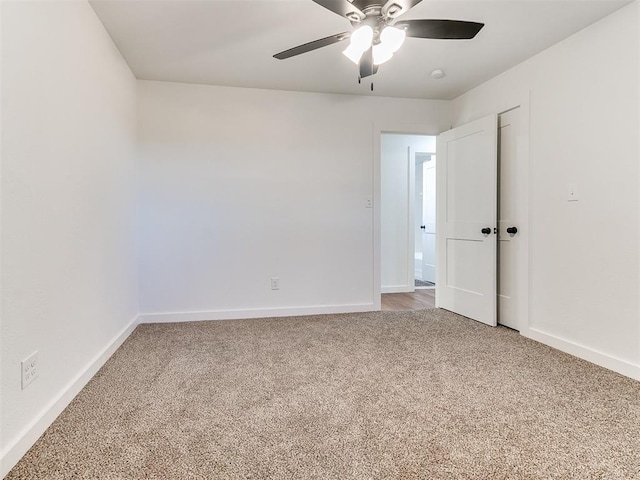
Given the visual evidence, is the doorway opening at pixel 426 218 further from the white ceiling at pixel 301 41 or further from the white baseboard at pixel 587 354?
the white baseboard at pixel 587 354

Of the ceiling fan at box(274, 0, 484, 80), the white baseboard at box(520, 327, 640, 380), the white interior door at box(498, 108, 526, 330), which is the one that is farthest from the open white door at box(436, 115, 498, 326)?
the ceiling fan at box(274, 0, 484, 80)

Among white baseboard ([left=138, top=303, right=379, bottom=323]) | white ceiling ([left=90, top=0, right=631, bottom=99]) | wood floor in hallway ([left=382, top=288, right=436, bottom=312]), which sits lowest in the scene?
wood floor in hallway ([left=382, top=288, right=436, bottom=312])

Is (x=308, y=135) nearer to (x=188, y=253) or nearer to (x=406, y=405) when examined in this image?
(x=188, y=253)

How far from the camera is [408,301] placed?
13.6 feet

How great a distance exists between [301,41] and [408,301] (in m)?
3.05

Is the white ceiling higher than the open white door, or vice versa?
the white ceiling

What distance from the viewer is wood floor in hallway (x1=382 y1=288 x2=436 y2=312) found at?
3809 millimetres

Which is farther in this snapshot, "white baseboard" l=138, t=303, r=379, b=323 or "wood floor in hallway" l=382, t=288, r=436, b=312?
"wood floor in hallway" l=382, t=288, r=436, b=312

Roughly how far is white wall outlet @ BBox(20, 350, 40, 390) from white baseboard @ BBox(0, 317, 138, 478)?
0.59ft

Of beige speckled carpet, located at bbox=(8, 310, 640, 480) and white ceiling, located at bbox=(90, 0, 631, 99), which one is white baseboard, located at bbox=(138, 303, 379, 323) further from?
white ceiling, located at bbox=(90, 0, 631, 99)

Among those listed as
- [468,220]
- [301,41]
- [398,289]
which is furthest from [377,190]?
[398,289]

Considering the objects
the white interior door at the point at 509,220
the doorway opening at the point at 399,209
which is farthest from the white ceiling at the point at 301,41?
the doorway opening at the point at 399,209

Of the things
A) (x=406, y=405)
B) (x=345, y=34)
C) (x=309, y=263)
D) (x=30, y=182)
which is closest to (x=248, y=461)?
(x=406, y=405)

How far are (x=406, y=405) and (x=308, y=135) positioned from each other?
2.64 meters
